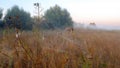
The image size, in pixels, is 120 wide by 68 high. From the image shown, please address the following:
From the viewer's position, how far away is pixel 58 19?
22516mm

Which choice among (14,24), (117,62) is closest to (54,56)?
(14,24)

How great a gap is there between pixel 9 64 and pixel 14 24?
677 millimetres

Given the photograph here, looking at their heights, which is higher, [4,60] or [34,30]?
[34,30]

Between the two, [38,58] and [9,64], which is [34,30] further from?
[9,64]

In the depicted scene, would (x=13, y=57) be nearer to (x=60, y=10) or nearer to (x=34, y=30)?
(x=34, y=30)

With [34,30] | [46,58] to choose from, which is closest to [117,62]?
[46,58]

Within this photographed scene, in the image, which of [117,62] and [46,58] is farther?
[117,62]

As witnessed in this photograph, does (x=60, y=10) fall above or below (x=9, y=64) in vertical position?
above

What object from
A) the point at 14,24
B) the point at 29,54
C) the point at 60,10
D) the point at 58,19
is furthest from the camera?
the point at 60,10

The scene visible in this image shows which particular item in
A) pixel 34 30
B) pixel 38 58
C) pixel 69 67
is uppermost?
pixel 34 30

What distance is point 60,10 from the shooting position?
25.6 metres

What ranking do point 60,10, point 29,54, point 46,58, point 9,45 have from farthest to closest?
point 60,10
point 9,45
point 46,58
point 29,54

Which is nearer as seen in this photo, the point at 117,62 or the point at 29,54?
the point at 29,54

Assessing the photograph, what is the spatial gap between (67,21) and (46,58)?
66.2 feet
